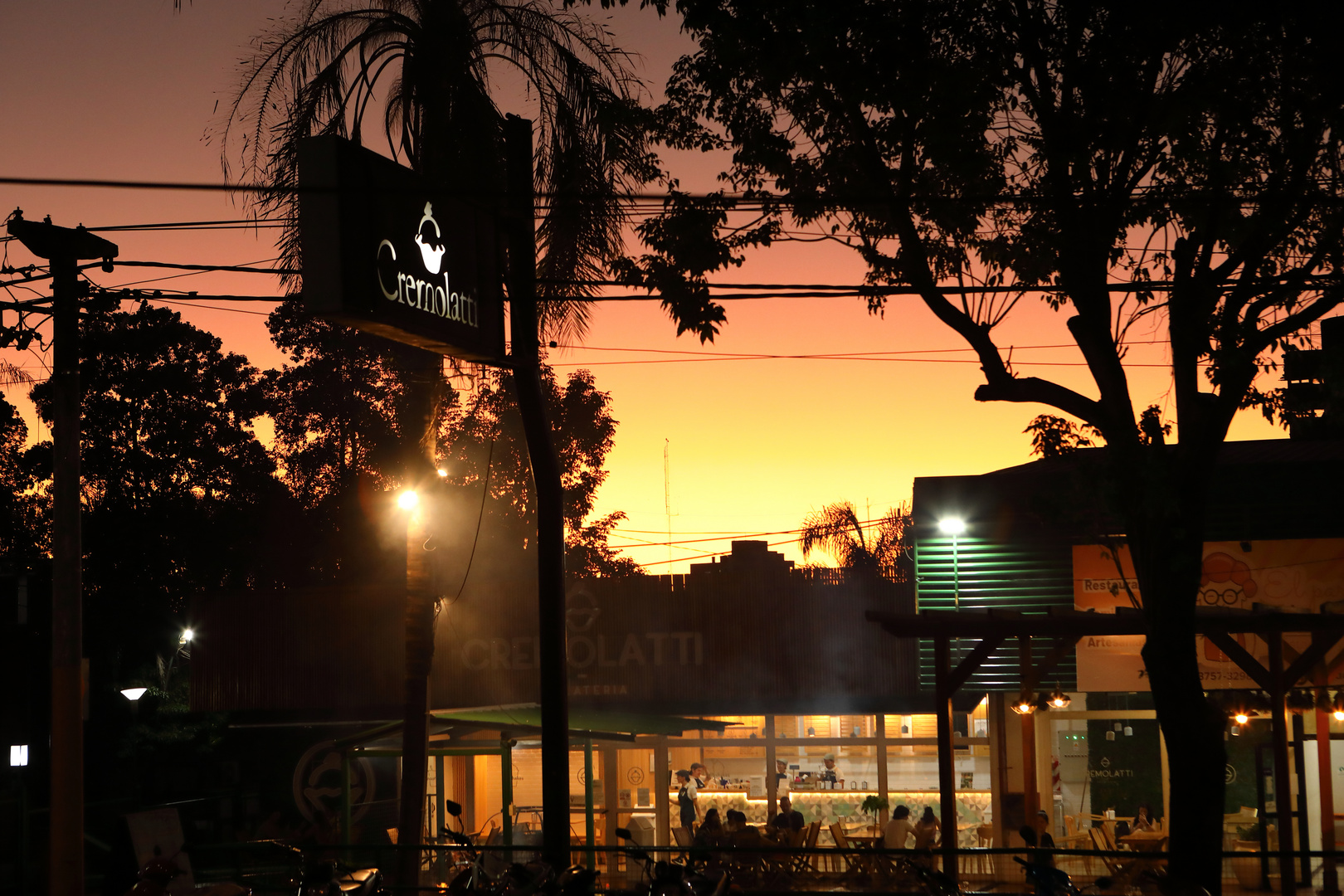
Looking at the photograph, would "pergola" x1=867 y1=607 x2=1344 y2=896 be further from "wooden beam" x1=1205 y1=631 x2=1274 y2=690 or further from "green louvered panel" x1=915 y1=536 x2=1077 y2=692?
"green louvered panel" x1=915 y1=536 x2=1077 y2=692

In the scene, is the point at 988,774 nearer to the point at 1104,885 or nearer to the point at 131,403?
the point at 1104,885

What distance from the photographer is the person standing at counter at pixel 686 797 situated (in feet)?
73.6

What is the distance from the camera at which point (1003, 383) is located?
11336 mm

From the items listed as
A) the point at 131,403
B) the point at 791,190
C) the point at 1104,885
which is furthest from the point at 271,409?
the point at 1104,885

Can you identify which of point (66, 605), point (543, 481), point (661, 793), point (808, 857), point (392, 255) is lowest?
point (808, 857)

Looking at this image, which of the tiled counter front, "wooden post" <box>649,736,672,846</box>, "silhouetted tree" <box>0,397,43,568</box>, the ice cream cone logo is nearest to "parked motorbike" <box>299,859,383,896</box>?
the ice cream cone logo

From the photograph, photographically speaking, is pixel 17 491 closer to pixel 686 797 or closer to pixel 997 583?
pixel 686 797

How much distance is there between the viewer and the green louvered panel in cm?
2097

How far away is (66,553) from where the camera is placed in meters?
13.3

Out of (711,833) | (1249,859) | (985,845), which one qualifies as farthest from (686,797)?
(1249,859)

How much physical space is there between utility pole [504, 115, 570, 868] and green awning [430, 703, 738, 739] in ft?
20.1

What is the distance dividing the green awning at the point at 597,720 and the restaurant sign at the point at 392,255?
27.9 feet

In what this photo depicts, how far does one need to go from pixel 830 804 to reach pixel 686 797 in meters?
2.55

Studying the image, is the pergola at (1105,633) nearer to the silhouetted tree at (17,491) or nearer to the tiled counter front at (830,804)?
the tiled counter front at (830,804)
